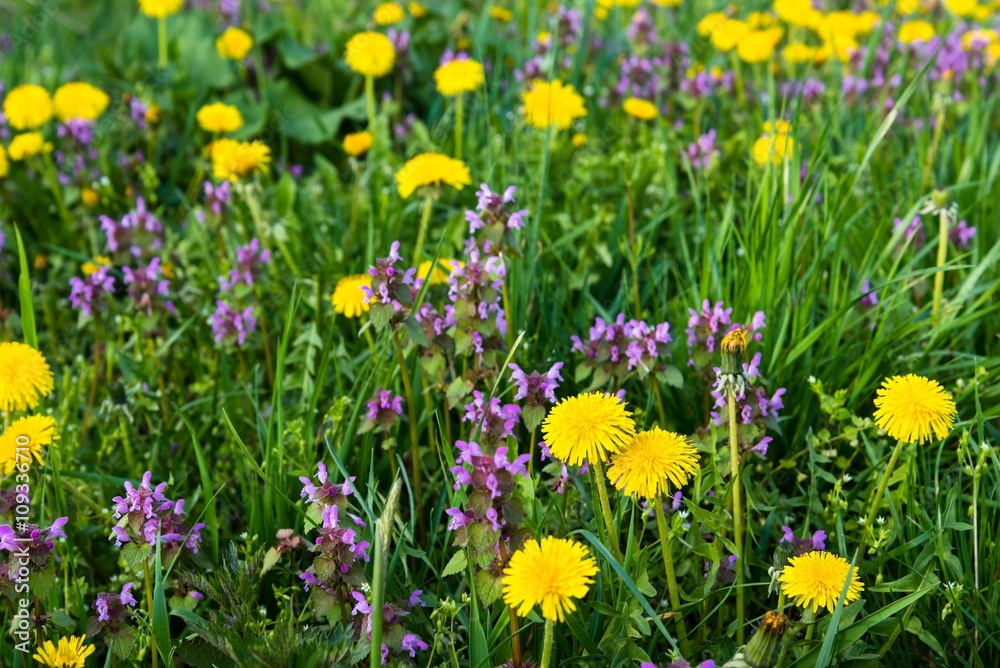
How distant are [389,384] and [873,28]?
3033 mm

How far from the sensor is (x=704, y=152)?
311 centimetres

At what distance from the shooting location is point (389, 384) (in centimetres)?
219

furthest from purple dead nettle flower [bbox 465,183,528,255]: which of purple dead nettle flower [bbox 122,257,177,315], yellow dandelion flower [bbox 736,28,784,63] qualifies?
yellow dandelion flower [bbox 736,28,784,63]

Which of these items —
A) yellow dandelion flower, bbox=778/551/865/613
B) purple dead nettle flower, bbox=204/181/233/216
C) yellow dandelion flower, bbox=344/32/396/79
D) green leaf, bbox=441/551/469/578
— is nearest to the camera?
yellow dandelion flower, bbox=778/551/865/613

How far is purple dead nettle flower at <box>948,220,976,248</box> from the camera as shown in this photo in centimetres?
261

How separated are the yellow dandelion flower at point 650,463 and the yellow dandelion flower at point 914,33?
3017 mm

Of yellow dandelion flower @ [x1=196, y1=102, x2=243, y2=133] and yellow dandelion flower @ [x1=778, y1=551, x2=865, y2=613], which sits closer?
yellow dandelion flower @ [x1=778, y1=551, x2=865, y2=613]

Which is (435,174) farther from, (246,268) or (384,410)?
(384,410)

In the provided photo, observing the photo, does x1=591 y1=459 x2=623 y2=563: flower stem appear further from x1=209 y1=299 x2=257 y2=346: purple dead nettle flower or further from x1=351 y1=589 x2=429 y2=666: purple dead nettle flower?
x1=209 y1=299 x2=257 y2=346: purple dead nettle flower

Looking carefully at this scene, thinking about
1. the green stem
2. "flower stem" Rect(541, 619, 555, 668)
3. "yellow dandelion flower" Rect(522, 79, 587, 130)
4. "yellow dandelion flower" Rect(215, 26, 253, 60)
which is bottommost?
the green stem

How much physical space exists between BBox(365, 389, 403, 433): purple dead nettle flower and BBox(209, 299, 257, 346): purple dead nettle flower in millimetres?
585

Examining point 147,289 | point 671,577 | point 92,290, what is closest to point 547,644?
point 671,577

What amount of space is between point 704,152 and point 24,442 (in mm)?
2222

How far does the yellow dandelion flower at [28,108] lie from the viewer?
332 cm
